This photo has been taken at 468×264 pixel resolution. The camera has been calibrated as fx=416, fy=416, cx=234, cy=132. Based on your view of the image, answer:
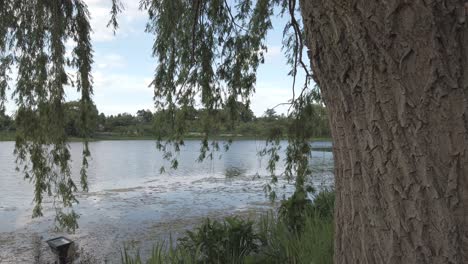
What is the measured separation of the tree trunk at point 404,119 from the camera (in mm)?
1245

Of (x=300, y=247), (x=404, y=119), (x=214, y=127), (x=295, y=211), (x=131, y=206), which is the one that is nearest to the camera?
(x=404, y=119)

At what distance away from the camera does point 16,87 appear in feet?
15.3

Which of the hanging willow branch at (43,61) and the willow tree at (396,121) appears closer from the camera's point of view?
the willow tree at (396,121)

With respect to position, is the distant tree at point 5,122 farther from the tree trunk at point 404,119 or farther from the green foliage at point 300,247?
the tree trunk at point 404,119

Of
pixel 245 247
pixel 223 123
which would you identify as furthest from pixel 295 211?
pixel 223 123

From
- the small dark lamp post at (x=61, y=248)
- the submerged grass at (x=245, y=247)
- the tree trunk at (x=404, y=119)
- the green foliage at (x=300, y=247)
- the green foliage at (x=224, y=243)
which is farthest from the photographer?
the small dark lamp post at (x=61, y=248)

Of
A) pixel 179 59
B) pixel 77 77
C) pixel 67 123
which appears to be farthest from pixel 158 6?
pixel 67 123

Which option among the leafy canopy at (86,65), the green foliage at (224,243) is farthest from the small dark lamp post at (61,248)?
the green foliage at (224,243)

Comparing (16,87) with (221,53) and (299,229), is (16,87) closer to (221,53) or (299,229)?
(221,53)

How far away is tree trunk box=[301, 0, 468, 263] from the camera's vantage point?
1.25 m

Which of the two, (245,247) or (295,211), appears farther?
(295,211)

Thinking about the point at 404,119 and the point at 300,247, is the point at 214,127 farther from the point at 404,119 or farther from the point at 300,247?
the point at 404,119

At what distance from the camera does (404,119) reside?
1.29 m

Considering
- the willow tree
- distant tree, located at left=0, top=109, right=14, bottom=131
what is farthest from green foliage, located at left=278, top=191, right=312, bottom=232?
distant tree, located at left=0, top=109, right=14, bottom=131
